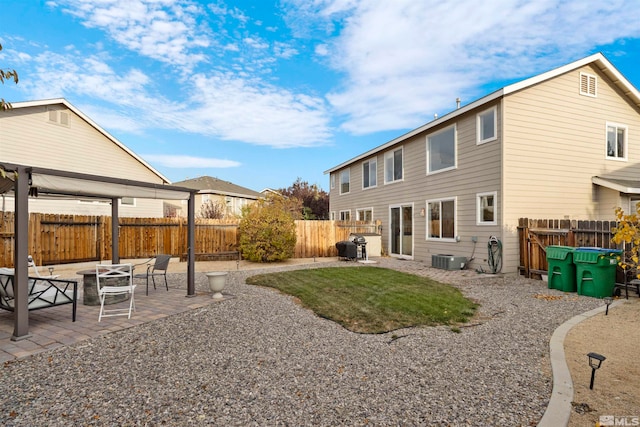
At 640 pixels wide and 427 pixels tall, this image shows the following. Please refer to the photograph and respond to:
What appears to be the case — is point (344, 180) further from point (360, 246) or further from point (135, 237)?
point (135, 237)

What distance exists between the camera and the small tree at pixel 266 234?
520 inches

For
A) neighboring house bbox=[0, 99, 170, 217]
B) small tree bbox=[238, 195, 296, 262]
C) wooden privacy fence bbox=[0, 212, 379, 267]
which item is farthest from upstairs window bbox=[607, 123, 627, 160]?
neighboring house bbox=[0, 99, 170, 217]

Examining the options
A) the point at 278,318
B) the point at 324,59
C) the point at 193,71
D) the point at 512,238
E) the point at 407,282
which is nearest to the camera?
the point at 278,318

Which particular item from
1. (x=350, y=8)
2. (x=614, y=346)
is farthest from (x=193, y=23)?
(x=614, y=346)

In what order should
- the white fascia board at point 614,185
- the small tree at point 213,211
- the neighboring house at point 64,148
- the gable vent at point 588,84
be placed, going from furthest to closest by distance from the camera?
1. the small tree at point 213,211
2. the neighboring house at point 64,148
3. the gable vent at point 588,84
4. the white fascia board at point 614,185

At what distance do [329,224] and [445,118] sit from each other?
6.78 m

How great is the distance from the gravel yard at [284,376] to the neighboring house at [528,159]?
572 centimetres

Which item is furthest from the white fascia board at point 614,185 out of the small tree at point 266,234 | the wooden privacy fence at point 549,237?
the small tree at point 266,234

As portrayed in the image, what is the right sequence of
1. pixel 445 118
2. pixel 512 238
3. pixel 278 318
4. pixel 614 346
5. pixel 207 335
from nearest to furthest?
1. pixel 614 346
2. pixel 207 335
3. pixel 278 318
4. pixel 512 238
5. pixel 445 118

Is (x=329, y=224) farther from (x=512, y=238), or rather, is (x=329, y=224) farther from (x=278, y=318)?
(x=278, y=318)

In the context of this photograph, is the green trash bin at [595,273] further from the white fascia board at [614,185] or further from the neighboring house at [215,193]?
the neighboring house at [215,193]

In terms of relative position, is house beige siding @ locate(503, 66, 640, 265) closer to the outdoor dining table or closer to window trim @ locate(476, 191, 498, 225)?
window trim @ locate(476, 191, 498, 225)

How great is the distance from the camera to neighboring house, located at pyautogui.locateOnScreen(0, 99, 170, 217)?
12945mm

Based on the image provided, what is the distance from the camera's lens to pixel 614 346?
14.1ft
